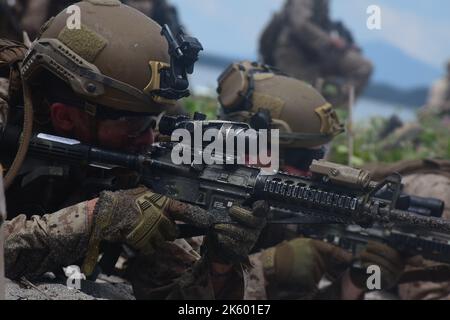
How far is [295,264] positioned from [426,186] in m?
1.43

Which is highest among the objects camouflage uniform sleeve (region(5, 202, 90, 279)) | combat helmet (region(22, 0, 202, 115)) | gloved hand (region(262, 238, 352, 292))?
combat helmet (region(22, 0, 202, 115))

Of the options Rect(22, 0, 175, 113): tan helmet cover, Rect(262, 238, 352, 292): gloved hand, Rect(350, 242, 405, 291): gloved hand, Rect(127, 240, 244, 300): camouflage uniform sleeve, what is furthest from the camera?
Rect(350, 242, 405, 291): gloved hand

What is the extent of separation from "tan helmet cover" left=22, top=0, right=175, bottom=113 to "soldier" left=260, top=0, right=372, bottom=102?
10500 millimetres

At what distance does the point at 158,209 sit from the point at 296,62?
36.9 feet

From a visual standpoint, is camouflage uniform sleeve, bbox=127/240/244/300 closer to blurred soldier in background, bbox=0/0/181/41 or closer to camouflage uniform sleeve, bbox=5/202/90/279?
camouflage uniform sleeve, bbox=5/202/90/279

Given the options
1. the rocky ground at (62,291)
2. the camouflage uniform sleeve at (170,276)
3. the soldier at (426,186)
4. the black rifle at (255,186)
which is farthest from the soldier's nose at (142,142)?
the soldier at (426,186)

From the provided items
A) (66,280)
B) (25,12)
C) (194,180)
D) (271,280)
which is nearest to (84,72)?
(194,180)

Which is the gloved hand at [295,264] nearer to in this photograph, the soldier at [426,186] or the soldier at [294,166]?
the soldier at [294,166]

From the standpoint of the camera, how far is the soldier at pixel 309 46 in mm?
14742

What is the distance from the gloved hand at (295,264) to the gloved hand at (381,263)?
0.82 ft

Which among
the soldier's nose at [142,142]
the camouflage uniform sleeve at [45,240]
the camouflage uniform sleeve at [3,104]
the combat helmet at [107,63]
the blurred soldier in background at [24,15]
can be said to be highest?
the blurred soldier in background at [24,15]

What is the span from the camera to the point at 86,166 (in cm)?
410

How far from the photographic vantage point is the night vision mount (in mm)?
4020

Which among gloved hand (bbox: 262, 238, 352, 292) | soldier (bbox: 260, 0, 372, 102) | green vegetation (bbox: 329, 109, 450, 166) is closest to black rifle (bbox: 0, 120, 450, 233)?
gloved hand (bbox: 262, 238, 352, 292)
